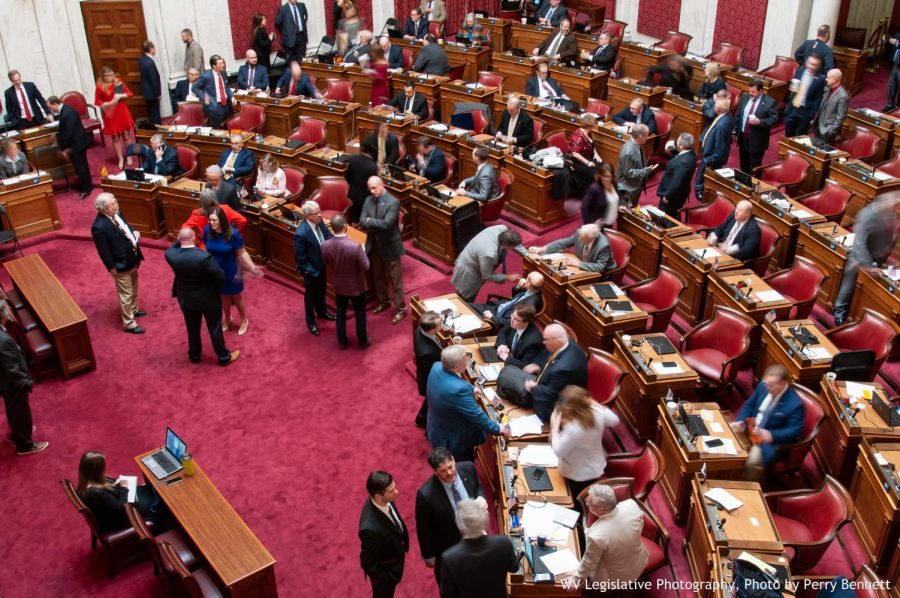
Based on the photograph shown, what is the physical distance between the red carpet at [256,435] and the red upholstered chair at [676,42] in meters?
7.89

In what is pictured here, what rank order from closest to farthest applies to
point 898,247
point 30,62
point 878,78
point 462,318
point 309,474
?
point 309,474 < point 462,318 < point 898,247 < point 30,62 < point 878,78

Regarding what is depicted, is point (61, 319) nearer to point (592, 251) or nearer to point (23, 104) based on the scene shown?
point (592, 251)

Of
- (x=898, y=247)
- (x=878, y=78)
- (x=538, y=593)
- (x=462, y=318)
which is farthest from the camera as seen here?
(x=878, y=78)

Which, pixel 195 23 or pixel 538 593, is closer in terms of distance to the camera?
pixel 538 593

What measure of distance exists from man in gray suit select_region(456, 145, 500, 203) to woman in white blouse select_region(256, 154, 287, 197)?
2.21 meters

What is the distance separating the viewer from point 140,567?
629 centimetres

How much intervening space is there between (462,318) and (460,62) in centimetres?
864

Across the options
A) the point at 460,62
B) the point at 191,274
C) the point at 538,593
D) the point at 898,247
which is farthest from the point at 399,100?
the point at 538,593

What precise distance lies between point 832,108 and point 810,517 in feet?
22.2

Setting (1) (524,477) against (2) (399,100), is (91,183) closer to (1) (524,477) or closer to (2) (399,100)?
(2) (399,100)

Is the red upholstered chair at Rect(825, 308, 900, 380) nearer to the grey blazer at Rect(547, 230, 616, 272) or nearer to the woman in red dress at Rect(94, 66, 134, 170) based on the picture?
the grey blazer at Rect(547, 230, 616, 272)

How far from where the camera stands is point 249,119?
43.2 feet

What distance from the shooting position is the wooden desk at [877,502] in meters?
5.77

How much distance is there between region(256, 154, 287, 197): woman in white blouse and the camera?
34.2 feet
